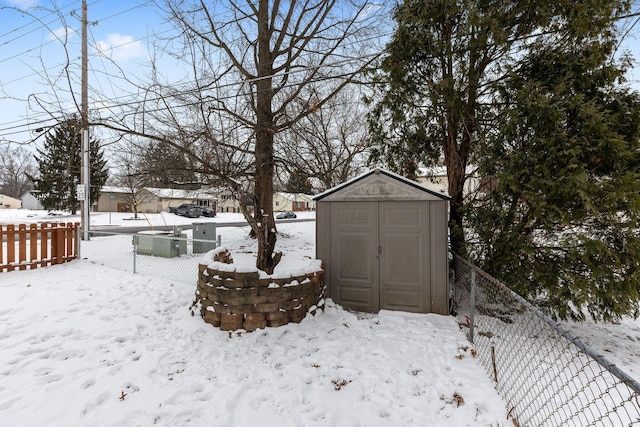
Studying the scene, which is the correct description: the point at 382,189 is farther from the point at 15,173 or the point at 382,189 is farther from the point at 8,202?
the point at 8,202

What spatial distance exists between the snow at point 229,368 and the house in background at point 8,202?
66913 millimetres

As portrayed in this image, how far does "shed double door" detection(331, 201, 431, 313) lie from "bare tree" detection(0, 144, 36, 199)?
54.0 metres

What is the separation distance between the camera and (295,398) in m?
2.88

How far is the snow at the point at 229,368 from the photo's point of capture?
8.61 ft

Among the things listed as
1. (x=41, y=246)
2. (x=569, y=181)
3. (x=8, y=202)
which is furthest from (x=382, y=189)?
(x=8, y=202)

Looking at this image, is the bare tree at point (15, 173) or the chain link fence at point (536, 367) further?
the bare tree at point (15, 173)

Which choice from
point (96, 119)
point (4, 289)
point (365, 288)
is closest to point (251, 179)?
point (96, 119)

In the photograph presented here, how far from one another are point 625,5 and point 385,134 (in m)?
4.41

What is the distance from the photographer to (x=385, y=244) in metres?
5.09

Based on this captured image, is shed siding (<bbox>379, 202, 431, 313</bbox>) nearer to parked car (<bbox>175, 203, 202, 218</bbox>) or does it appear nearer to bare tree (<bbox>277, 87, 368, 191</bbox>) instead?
bare tree (<bbox>277, 87, 368, 191</bbox>)

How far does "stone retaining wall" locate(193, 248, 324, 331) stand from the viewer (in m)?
4.22

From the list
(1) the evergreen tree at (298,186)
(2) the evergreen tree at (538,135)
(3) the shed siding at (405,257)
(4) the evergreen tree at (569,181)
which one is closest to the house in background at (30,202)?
(1) the evergreen tree at (298,186)

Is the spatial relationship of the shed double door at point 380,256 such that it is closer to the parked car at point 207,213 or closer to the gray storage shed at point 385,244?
the gray storage shed at point 385,244

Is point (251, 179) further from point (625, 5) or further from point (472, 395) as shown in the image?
point (625, 5)
